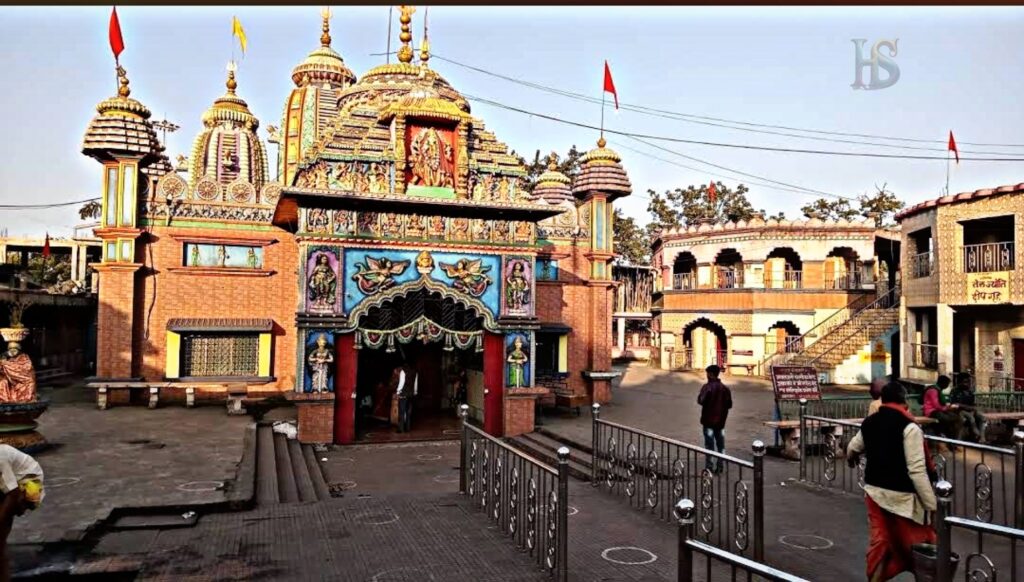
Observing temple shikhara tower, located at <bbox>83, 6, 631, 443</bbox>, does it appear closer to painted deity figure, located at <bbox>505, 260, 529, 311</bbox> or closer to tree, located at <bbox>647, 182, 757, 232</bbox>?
painted deity figure, located at <bbox>505, 260, 529, 311</bbox>

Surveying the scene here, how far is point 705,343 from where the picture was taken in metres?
34.1

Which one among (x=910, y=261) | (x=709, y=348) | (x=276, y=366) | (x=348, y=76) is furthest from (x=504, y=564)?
(x=709, y=348)

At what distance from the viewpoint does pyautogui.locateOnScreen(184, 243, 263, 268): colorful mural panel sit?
18406 mm

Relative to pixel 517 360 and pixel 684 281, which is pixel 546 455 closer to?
pixel 517 360

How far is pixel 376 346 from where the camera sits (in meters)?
14.3

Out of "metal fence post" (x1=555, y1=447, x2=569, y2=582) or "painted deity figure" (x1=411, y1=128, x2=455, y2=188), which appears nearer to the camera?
"metal fence post" (x1=555, y1=447, x2=569, y2=582)

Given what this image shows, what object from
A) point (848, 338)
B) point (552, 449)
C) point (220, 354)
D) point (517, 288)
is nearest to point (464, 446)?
point (552, 449)

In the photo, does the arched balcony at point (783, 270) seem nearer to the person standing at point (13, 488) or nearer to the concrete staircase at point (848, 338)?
the concrete staircase at point (848, 338)

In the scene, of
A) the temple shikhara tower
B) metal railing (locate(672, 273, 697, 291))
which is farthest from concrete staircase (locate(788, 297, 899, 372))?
the temple shikhara tower

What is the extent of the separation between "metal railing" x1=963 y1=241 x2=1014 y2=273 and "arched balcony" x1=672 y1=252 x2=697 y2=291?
47.8 ft

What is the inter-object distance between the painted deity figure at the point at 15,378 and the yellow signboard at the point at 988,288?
23.0 metres

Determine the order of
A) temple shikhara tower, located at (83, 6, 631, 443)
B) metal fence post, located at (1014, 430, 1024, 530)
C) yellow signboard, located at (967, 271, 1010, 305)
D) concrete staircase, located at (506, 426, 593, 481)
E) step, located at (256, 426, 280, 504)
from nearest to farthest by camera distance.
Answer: metal fence post, located at (1014, 430, 1024, 530), step, located at (256, 426, 280, 504), concrete staircase, located at (506, 426, 593, 481), temple shikhara tower, located at (83, 6, 631, 443), yellow signboard, located at (967, 271, 1010, 305)

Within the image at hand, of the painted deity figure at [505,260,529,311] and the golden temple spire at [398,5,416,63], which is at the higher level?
the golden temple spire at [398,5,416,63]

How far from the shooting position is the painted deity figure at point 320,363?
13711 mm
